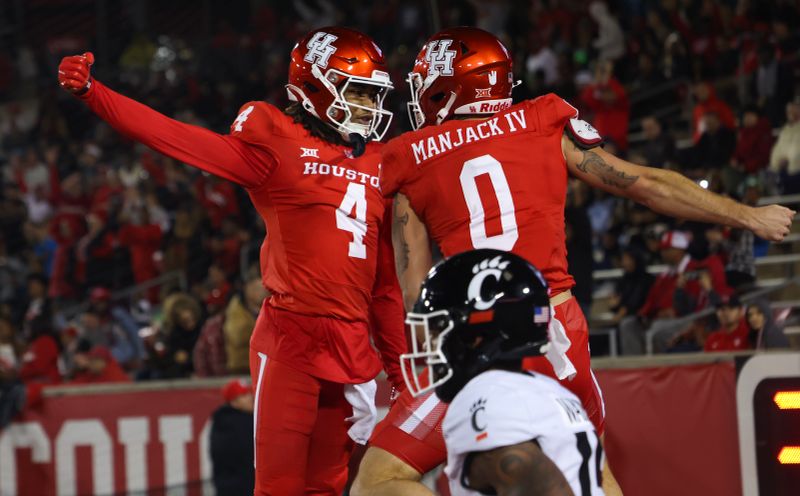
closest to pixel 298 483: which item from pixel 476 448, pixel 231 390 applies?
pixel 476 448

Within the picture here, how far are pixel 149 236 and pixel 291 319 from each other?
1096cm

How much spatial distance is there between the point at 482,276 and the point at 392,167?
1.24 m

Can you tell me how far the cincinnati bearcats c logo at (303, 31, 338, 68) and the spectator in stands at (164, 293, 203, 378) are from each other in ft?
21.9

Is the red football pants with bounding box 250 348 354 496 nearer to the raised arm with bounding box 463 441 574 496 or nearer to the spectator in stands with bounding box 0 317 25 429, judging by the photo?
the raised arm with bounding box 463 441 574 496

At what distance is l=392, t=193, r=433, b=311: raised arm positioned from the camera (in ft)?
14.8

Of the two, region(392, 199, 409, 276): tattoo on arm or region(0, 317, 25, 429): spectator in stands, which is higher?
region(392, 199, 409, 276): tattoo on arm

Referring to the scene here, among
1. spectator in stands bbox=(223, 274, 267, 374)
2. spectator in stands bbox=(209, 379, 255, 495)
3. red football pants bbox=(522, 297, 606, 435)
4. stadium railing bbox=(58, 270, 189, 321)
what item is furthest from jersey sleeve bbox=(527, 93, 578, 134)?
stadium railing bbox=(58, 270, 189, 321)

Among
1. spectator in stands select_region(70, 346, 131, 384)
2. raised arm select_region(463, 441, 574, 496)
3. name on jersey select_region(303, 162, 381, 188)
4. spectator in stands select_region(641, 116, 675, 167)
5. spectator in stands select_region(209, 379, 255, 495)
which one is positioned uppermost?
spectator in stands select_region(641, 116, 675, 167)

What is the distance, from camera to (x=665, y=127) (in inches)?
523

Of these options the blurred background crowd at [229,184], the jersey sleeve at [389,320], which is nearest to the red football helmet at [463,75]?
the jersey sleeve at [389,320]

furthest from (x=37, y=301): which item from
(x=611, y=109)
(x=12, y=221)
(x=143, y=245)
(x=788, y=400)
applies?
(x=788, y=400)

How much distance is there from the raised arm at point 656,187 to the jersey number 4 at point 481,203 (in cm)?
28

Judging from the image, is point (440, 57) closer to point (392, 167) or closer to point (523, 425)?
point (392, 167)

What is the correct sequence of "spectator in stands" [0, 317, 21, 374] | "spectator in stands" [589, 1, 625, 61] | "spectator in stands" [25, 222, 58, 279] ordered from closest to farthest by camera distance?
"spectator in stands" [0, 317, 21, 374]
"spectator in stands" [589, 1, 625, 61]
"spectator in stands" [25, 222, 58, 279]
